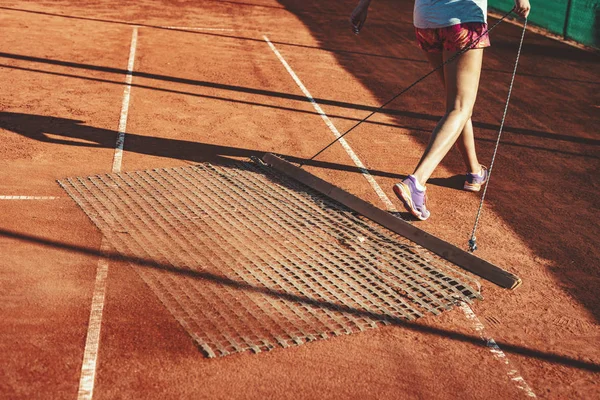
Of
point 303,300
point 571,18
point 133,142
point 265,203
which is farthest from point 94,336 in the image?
point 571,18

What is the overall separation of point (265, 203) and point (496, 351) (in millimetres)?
2521

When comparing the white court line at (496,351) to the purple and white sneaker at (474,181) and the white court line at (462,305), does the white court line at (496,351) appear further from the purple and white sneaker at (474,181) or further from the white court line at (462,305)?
the purple and white sneaker at (474,181)

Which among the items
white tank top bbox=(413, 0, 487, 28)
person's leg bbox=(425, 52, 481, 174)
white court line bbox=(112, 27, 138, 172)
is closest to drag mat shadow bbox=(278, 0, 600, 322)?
person's leg bbox=(425, 52, 481, 174)

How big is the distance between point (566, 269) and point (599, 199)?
1.77 m

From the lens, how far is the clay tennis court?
4.05 meters

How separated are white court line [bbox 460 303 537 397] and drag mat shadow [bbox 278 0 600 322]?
806 mm

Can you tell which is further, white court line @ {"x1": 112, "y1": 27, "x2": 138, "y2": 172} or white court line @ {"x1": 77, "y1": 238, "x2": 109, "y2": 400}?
white court line @ {"x1": 112, "y1": 27, "x2": 138, "y2": 172}

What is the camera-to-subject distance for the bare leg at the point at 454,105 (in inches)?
234

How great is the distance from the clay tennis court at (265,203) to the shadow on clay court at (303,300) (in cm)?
2

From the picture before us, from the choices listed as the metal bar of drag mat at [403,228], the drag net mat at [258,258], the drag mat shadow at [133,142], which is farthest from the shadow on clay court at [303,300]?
the drag mat shadow at [133,142]

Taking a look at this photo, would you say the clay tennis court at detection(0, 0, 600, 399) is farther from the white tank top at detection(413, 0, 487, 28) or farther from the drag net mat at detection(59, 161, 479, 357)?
the white tank top at detection(413, 0, 487, 28)

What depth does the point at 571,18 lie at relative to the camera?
1711 cm

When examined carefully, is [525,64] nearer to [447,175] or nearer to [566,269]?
[447,175]

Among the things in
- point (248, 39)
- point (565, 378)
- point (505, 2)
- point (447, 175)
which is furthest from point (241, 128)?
point (505, 2)
